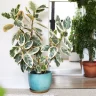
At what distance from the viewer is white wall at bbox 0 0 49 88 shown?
2.11m

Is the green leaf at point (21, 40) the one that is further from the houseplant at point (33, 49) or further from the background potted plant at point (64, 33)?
the background potted plant at point (64, 33)

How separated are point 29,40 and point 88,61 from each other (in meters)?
1.77

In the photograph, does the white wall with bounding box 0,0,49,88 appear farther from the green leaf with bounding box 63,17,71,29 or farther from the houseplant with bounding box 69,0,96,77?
the houseplant with bounding box 69,0,96,77

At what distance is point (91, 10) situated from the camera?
9.61ft

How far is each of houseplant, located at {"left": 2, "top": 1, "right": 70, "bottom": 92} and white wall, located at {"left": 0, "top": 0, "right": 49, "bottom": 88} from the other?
0.78ft

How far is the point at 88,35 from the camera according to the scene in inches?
119

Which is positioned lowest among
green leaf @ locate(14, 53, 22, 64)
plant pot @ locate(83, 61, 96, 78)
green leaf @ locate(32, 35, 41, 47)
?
plant pot @ locate(83, 61, 96, 78)

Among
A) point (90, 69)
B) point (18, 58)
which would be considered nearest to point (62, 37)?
point (18, 58)

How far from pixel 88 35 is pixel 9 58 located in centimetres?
171

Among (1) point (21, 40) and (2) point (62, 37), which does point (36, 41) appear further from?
(2) point (62, 37)

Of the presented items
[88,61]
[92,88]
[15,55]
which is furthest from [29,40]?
[88,61]

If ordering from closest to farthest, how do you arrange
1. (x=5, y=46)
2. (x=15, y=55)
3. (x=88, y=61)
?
(x=15, y=55)
(x=5, y=46)
(x=88, y=61)

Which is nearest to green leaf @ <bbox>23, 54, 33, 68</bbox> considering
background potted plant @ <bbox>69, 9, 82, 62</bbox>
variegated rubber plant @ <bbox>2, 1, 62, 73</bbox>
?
variegated rubber plant @ <bbox>2, 1, 62, 73</bbox>

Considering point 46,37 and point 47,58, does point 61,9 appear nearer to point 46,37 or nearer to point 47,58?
point 46,37
